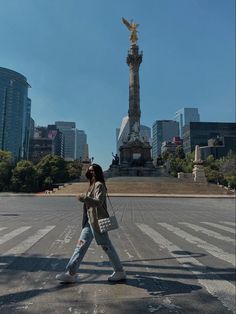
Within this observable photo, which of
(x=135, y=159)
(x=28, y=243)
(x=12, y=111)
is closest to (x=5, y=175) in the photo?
(x=135, y=159)

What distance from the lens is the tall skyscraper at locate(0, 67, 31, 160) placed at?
404ft

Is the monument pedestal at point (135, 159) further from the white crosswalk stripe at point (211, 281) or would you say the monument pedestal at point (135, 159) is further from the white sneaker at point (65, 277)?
the white sneaker at point (65, 277)

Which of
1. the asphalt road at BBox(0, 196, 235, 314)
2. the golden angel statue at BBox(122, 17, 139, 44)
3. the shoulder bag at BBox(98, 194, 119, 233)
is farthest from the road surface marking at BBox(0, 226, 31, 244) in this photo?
the golden angel statue at BBox(122, 17, 139, 44)

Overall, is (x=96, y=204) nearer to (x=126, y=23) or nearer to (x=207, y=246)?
(x=207, y=246)

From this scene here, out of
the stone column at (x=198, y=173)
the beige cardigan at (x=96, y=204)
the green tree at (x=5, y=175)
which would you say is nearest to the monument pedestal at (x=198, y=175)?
the stone column at (x=198, y=173)

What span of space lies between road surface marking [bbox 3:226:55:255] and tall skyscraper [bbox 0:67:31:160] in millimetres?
114922

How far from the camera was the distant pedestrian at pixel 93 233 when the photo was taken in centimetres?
529

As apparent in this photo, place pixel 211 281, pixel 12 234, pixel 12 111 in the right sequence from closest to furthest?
pixel 211 281 → pixel 12 234 → pixel 12 111

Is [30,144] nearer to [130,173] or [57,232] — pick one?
[130,173]

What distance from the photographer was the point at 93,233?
534 cm

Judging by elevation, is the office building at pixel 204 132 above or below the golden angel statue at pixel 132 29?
below

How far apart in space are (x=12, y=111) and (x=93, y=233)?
126278 millimetres

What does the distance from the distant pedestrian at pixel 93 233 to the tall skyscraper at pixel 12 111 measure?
12040 cm

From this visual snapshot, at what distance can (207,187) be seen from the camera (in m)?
53.0
